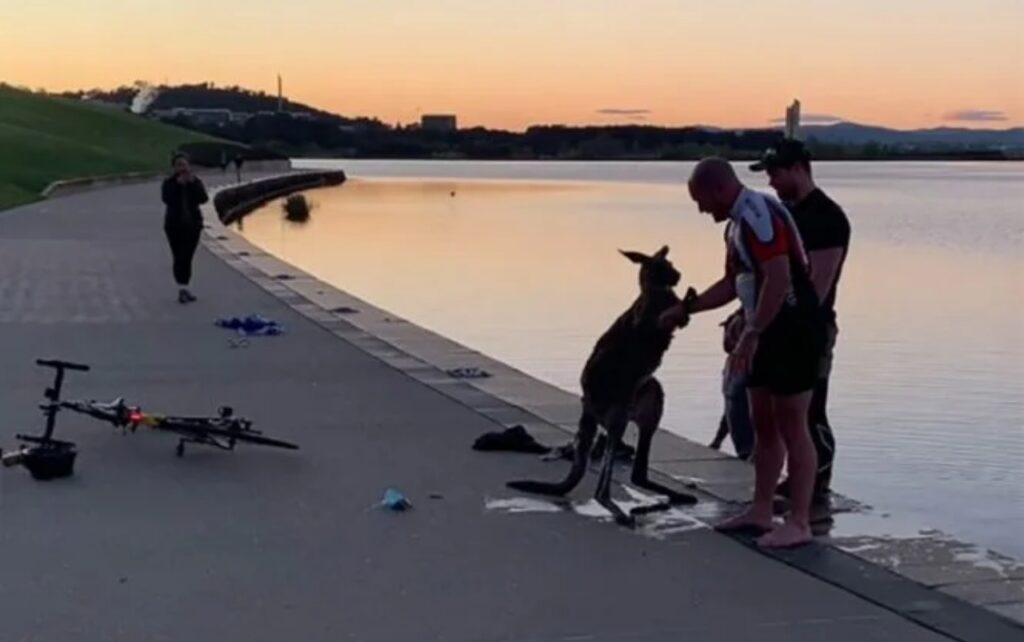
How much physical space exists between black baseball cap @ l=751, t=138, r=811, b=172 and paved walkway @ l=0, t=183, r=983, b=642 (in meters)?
1.78

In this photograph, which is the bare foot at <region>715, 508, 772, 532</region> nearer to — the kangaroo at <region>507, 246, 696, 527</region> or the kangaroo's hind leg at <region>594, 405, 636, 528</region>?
the kangaroo at <region>507, 246, 696, 527</region>

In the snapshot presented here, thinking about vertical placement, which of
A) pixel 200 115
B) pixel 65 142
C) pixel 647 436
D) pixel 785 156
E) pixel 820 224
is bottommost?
pixel 200 115

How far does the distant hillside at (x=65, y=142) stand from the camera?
60.2 m

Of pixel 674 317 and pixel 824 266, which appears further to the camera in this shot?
pixel 824 266

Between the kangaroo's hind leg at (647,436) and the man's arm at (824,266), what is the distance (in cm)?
97

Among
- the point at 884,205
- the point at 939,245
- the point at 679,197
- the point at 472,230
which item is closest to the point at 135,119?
the point at 679,197

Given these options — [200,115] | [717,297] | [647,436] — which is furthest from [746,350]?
[200,115]

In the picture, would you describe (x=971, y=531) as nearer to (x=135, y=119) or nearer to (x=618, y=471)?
(x=618, y=471)

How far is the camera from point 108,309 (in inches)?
734

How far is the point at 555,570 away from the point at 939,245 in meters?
37.4

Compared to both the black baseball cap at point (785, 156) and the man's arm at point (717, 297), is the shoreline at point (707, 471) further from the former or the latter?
the black baseball cap at point (785, 156)

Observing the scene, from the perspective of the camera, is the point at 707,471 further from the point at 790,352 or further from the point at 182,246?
the point at 182,246

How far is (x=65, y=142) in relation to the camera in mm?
82062

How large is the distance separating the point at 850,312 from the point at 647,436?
1688 cm
